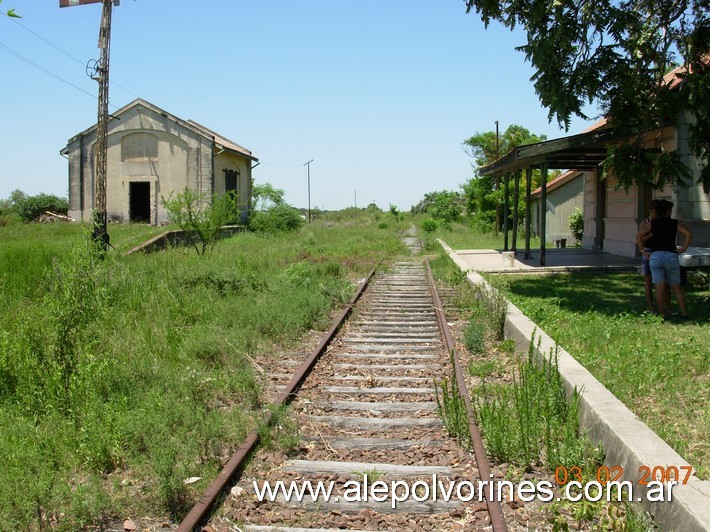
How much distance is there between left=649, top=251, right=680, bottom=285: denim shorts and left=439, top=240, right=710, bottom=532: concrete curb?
3313 millimetres

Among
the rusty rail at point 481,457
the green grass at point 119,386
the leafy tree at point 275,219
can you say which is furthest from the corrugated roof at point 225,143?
the rusty rail at point 481,457

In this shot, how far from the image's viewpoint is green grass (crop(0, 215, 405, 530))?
408 cm

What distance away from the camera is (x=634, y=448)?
4.03 meters

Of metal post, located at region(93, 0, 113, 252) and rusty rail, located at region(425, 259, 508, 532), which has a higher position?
metal post, located at region(93, 0, 113, 252)

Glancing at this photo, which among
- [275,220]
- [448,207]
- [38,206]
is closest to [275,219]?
[275,220]

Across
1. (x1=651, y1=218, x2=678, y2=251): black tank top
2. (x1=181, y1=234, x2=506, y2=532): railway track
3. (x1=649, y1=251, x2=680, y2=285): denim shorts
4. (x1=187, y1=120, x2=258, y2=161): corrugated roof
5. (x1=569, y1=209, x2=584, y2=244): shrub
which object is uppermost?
(x1=187, y1=120, x2=258, y2=161): corrugated roof

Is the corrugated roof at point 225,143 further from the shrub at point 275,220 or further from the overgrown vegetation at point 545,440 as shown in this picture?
the overgrown vegetation at point 545,440

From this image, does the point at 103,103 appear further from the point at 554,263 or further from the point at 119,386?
the point at 554,263

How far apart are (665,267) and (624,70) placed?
12.4 feet

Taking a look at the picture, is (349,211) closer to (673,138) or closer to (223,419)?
(673,138)

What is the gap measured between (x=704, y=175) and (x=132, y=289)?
9853 mm

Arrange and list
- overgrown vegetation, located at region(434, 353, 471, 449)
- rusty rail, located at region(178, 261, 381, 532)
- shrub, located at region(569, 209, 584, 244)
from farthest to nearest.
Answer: shrub, located at region(569, 209, 584, 244), overgrown vegetation, located at region(434, 353, 471, 449), rusty rail, located at region(178, 261, 381, 532)

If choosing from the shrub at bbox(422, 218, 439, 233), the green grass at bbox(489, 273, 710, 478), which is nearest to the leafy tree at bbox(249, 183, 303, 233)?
the shrub at bbox(422, 218, 439, 233)
